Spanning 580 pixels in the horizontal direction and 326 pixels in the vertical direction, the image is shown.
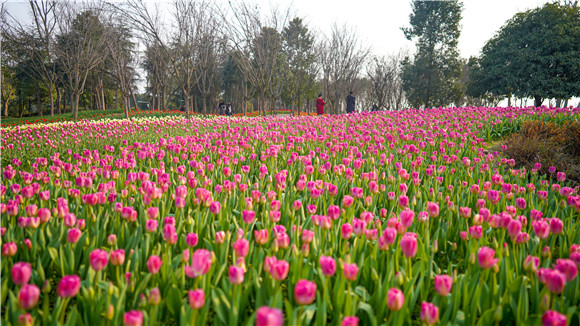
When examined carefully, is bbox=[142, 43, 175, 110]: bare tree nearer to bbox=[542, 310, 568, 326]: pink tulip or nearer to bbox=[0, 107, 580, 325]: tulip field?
bbox=[0, 107, 580, 325]: tulip field

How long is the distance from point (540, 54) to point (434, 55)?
9183mm

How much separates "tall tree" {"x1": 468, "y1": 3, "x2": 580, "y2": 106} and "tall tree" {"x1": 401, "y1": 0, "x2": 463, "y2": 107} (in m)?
5.71

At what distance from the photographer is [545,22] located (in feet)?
73.2

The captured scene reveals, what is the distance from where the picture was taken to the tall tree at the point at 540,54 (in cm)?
2152

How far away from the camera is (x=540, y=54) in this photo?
22.3 meters

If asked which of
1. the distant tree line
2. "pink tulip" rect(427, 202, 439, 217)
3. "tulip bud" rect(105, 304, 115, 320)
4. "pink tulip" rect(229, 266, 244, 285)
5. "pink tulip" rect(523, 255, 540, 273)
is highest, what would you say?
the distant tree line

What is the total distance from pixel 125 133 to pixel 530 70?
25.5 metres

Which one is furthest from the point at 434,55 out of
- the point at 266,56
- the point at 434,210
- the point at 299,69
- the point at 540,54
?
the point at 434,210

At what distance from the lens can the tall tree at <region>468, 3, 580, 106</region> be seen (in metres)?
21.5

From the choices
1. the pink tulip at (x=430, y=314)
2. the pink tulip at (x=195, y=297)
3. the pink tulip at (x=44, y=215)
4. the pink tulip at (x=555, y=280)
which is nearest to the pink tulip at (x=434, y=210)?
the pink tulip at (x=555, y=280)

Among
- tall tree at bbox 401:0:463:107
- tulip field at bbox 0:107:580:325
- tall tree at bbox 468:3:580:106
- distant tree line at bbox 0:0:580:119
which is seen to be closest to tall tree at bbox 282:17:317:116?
distant tree line at bbox 0:0:580:119

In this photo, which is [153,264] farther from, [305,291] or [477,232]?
[477,232]

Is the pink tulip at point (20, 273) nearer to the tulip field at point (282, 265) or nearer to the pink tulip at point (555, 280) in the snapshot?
the tulip field at point (282, 265)

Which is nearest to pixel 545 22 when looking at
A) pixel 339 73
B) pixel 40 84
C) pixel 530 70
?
pixel 530 70
